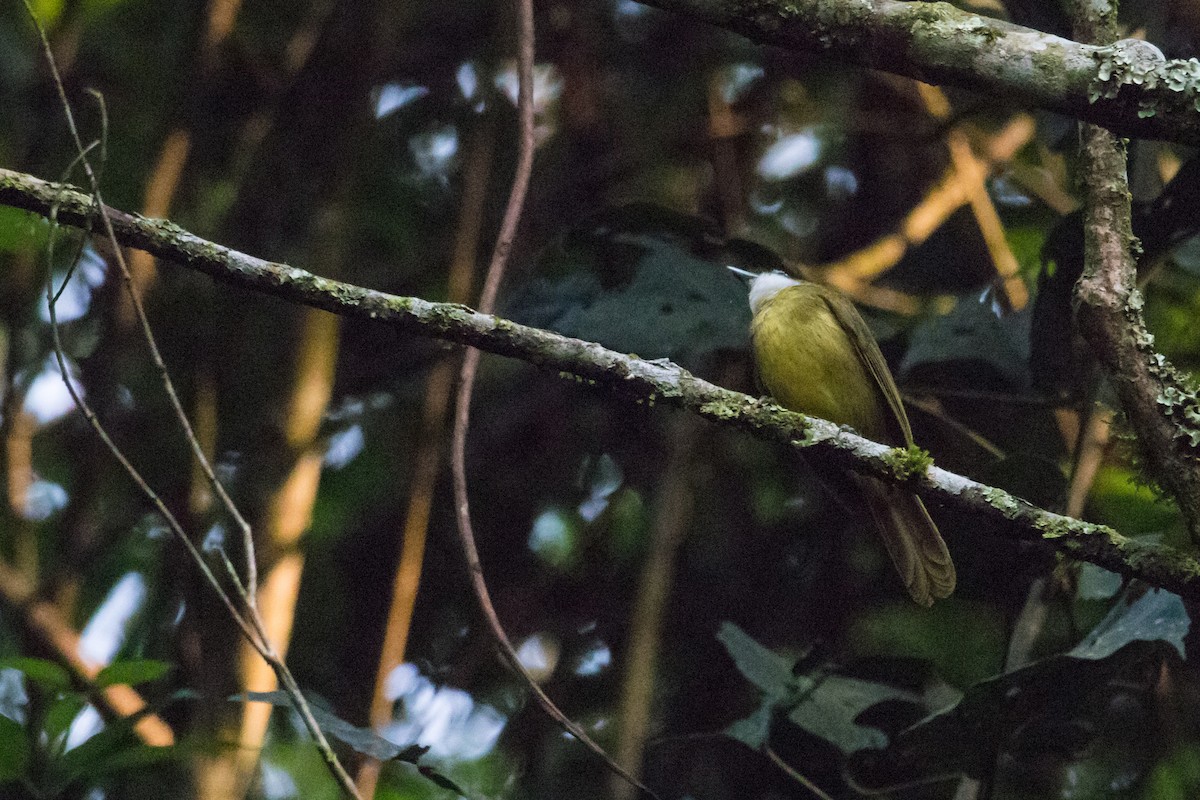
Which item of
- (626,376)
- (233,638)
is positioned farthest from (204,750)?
(626,376)

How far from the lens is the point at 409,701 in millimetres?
3836

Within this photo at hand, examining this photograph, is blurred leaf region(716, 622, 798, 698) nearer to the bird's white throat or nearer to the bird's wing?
the bird's wing

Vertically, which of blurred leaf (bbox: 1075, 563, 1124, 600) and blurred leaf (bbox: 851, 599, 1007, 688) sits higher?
blurred leaf (bbox: 1075, 563, 1124, 600)

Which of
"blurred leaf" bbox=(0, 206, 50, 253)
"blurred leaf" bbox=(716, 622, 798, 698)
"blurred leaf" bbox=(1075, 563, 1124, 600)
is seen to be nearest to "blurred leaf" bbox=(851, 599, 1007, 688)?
"blurred leaf" bbox=(1075, 563, 1124, 600)

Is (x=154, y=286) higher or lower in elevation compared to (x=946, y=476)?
lower

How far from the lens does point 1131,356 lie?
205cm

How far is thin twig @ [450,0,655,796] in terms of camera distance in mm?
2377

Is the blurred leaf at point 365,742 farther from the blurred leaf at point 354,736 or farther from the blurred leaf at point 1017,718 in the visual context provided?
the blurred leaf at point 1017,718

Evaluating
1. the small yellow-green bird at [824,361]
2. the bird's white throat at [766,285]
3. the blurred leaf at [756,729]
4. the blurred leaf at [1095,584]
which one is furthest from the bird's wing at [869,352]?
the blurred leaf at [756,729]

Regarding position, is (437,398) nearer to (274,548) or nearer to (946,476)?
(274,548)

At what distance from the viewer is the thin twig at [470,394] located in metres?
Result: 2.38

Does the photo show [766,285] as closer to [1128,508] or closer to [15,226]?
[1128,508]

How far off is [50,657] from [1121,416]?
9.10 ft

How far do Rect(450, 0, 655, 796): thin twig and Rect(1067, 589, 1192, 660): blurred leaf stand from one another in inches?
39.8
